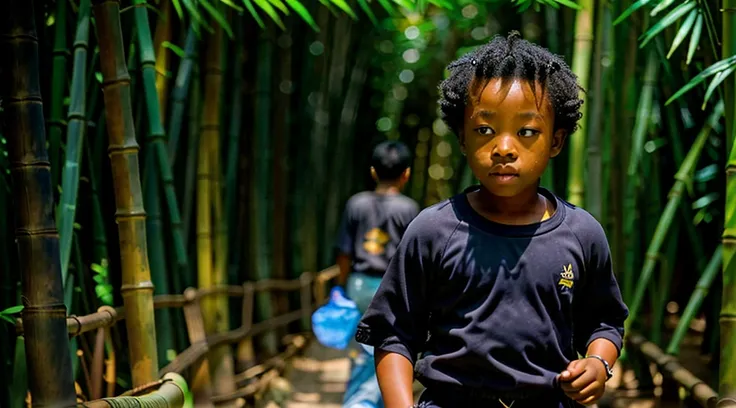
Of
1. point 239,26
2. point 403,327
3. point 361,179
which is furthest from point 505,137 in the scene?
point 361,179

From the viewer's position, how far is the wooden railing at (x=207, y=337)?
2.05 meters

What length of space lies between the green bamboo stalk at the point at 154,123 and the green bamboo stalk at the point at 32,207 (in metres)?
0.63

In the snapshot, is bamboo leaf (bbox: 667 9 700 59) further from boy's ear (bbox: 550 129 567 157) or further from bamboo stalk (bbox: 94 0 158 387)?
bamboo stalk (bbox: 94 0 158 387)

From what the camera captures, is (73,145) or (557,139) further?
(73,145)

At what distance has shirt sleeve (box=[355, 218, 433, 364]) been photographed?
1477 mm

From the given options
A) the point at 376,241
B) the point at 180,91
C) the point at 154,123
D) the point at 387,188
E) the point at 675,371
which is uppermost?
the point at 180,91

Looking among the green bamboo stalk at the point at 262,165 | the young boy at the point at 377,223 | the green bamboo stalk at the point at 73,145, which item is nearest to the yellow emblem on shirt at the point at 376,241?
the young boy at the point at 377,223

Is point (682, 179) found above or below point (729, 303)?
above

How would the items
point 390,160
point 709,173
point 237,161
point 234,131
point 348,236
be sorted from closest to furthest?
point 709,173, point 390,160, point 348,236, point 234,131, point 237,161

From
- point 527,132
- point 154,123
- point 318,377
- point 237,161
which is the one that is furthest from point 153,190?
point 318,377

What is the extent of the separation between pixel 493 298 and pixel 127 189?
988mm

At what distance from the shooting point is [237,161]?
159 inches

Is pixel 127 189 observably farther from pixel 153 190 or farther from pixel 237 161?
pixel 237 161

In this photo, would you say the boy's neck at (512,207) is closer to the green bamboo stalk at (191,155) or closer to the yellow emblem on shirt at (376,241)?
the green bamboo stalk at (191,155)
